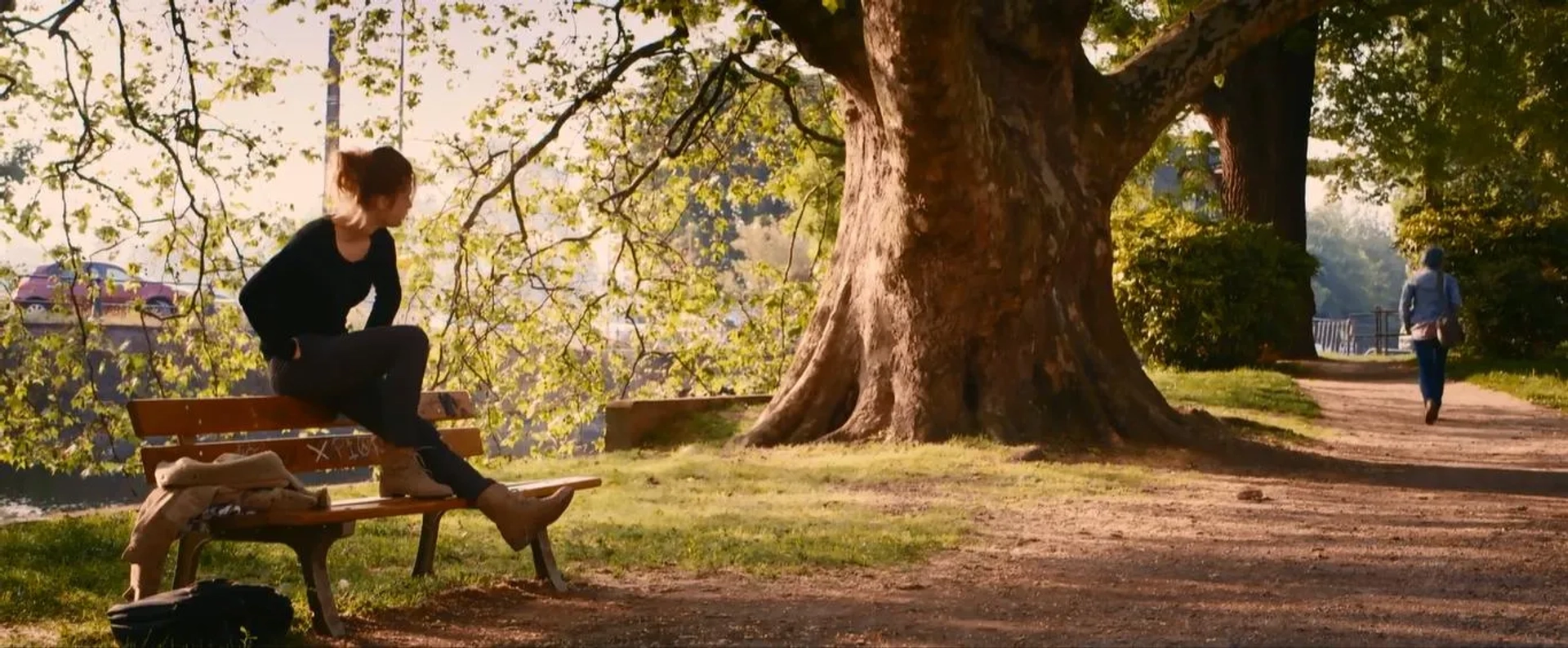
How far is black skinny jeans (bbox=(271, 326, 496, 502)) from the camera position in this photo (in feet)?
19.7

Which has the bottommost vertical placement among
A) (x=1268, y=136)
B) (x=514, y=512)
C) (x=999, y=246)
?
(x=514, y=512)

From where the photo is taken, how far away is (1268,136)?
27.2m

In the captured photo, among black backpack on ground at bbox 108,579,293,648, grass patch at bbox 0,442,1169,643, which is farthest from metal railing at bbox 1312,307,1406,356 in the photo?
black backpack on ground at bbox 108,579,293,648

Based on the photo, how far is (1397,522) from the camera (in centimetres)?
930

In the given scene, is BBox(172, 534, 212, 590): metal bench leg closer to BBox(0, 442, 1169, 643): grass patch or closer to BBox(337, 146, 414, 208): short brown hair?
BBox(0, 442, 1169, 643): grass patch

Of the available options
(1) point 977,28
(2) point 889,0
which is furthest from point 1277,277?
(2) point 889,0

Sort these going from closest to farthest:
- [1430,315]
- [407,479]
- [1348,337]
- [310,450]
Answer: [407,479] < [310,450] < [1430,315] < [1348,337]

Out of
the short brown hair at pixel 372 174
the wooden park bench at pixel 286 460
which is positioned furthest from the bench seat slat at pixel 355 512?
the short brown hair at pixel 372 174

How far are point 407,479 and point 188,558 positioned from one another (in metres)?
0.85

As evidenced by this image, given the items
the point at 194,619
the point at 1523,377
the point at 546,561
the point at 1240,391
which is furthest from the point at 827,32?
the point at 1523,377

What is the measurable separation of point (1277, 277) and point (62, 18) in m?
16.8

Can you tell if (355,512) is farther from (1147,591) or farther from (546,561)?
(1147,591)

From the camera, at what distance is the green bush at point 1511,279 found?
2448cm

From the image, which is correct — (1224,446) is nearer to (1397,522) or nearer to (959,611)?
(1397,522)
